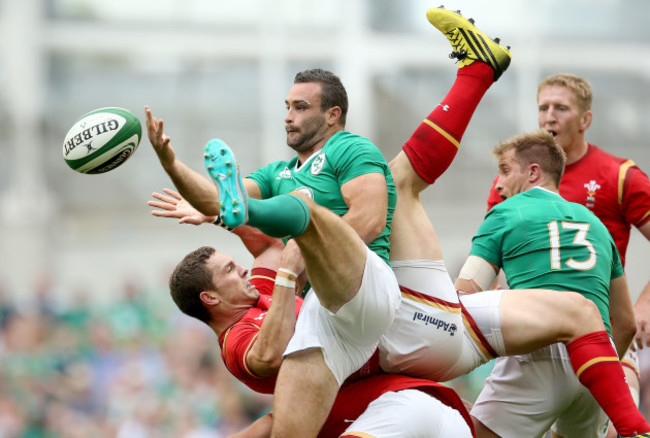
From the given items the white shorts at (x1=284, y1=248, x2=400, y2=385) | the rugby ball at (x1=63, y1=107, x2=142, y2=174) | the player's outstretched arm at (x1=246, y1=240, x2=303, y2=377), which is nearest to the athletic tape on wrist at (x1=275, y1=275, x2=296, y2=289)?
the player's outstretched arm at (x1=246, y1=240, x2=303, y2=377)

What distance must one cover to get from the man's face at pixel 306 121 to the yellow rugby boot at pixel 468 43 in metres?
0.85

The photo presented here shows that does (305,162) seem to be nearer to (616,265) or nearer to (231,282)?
(231,282)

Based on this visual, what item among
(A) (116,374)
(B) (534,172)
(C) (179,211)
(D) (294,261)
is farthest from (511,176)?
(A) (116,374)

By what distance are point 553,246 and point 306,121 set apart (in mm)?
1497

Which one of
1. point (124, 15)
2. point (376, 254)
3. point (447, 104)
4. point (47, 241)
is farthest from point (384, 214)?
point (124, 15)

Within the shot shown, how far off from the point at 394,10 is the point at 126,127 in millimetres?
11766

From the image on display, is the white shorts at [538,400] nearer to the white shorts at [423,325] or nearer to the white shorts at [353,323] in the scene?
the white shorts at [423,325]

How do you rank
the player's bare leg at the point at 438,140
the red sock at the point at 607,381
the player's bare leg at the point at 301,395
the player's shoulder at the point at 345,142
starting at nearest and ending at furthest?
the player's bare leg at the point at 301,395 → the red sock at the point at 607,381 → the player's shoulder at the point at 345,142 → the player's bare leg at the point at 438,140

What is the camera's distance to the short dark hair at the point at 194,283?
524 cm

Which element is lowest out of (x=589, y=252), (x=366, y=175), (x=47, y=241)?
(x=47, y=241)

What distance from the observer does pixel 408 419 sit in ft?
15.4

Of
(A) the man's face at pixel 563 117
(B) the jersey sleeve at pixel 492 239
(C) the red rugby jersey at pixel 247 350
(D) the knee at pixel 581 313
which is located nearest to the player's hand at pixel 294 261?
(C) the red rugby jersey at pixel 247 350

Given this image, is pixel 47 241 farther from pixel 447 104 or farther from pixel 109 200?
pixel 447 104

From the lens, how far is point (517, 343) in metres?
5.12
